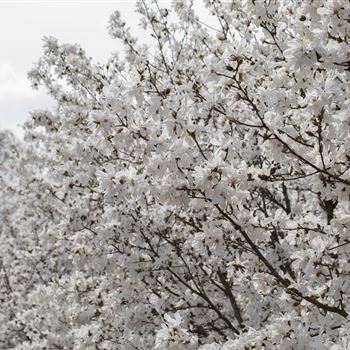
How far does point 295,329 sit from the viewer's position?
3.83 m

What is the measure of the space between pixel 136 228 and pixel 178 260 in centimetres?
132

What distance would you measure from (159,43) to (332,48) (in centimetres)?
504

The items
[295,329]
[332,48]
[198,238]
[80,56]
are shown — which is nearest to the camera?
[332,48]

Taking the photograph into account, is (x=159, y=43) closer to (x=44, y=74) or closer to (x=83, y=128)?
(x=83, y=128)

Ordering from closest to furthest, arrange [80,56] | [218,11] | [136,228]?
[136,228], [218,11], [80,56]

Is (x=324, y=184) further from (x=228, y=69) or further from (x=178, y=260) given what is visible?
(x=178, y=260)

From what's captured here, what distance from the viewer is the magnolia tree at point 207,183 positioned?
376 cm

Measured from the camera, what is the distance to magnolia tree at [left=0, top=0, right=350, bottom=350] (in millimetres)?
3756

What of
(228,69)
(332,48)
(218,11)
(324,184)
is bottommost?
(324,184)

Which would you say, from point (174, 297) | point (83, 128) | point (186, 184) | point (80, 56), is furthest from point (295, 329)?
point (80, 56)

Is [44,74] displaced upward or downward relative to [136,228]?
upward

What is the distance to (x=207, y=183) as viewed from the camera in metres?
3.67

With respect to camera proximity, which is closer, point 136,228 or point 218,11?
point 136,228

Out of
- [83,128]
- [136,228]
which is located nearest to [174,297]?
[136,228]
